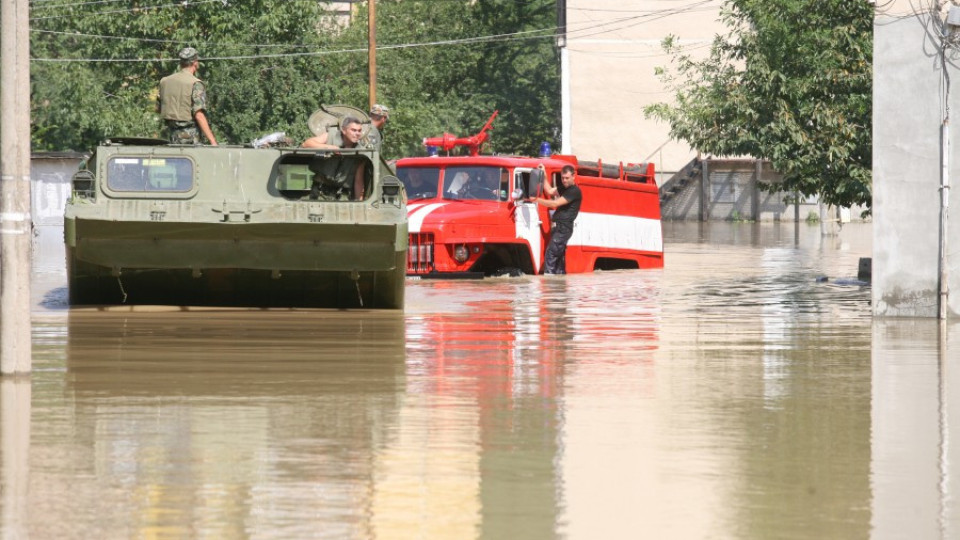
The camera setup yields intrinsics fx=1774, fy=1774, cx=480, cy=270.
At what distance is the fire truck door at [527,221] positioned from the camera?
2386 cm

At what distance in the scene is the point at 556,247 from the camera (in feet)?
80.4

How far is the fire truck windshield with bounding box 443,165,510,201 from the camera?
941 inches

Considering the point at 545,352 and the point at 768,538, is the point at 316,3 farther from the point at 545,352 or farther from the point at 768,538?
the point at 768,538

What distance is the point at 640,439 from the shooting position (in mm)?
8906

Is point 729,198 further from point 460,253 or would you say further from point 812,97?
point 460,253

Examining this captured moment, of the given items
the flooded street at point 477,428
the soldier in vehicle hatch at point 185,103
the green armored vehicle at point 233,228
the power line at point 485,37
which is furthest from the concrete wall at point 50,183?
the flooded street at point 477,428

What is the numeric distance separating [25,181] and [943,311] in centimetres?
845

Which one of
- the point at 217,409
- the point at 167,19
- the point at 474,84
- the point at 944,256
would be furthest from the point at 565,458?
the point at 474,84

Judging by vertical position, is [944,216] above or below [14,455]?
above

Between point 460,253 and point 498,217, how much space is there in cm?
71

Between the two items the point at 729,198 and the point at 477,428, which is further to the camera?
the point at 729,198

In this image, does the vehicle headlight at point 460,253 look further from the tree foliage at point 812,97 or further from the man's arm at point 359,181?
the man's arm at point 359,181

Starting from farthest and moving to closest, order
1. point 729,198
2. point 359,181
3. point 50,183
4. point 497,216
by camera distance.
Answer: point 729,198 → point 50,183 → point 497,216 → point 359,181

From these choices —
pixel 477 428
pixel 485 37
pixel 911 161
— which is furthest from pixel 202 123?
pixel 485 37
